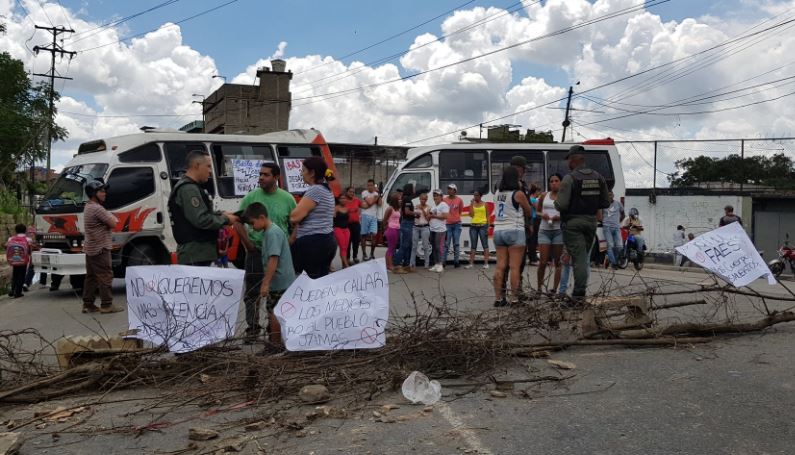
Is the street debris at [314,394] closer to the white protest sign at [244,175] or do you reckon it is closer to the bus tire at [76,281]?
the bus tire at [76,281]

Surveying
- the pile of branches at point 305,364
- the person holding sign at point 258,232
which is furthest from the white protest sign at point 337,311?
the person holding sign at point 258,232

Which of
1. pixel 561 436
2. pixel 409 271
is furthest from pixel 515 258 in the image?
pixel 409 271

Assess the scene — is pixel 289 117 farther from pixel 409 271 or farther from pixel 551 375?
pixel 551 375

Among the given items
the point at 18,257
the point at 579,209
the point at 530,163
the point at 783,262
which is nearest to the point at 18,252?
the point at 18,257

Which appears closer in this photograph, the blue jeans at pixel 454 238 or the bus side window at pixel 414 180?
the blue jeans at pixel 454 238

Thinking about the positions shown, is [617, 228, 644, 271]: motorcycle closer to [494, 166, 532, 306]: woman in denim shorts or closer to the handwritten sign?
the handwritten sign

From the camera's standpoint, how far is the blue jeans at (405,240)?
531 inches

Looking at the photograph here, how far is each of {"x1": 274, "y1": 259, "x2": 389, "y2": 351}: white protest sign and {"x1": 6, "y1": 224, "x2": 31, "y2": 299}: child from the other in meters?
8.51

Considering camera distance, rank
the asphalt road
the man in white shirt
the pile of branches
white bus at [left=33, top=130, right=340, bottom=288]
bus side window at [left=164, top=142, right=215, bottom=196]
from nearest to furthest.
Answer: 1. the asphalt road
2. the pile of branches
3. white bus at [left=33, top=130, right=340, bottom=288]
4. bus side window at [left=164, top=142, right=215, bottom=196]
5. the man in white shirt

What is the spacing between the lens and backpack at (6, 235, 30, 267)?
11.6 metres

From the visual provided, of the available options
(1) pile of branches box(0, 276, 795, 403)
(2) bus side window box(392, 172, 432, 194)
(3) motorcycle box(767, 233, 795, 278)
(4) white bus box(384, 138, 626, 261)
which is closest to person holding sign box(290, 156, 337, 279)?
(1) pile of branches box(0, 276, 795, 403)

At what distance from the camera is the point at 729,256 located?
6523 millimetres

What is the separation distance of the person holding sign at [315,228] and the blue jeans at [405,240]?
7.30m

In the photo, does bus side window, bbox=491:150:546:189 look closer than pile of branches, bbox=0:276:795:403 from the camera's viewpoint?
No
